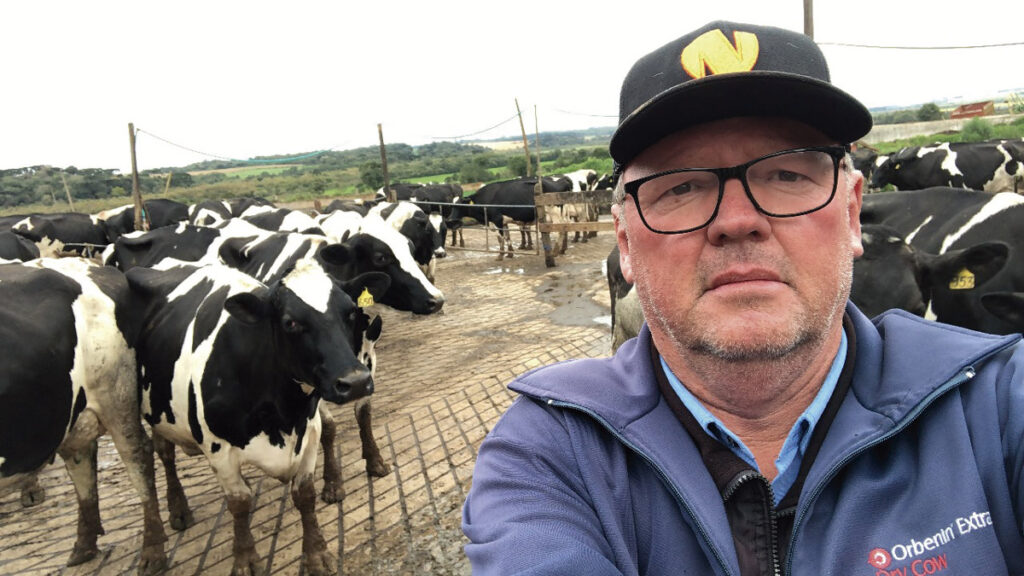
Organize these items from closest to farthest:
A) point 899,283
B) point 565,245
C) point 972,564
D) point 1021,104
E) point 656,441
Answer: point 972,564, point 656,441, point 899,283, point 565,245, point 1021,104

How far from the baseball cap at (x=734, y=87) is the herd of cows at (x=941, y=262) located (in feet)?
8.42

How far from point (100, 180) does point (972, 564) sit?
5191 centimetres

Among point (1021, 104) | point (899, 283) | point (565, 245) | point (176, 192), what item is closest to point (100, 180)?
point (176, 192)

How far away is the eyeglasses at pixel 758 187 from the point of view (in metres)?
1.26

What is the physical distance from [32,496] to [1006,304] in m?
6.74

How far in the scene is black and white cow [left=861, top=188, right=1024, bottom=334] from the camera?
3.53 meters

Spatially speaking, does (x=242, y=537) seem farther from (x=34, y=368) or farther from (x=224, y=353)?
(x=34, y=368)

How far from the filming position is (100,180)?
42.6 m

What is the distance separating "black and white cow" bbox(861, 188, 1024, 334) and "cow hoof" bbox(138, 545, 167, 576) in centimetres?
495

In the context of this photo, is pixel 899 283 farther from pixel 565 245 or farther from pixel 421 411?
pixel 565 245

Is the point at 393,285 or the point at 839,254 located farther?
the point at 393,285

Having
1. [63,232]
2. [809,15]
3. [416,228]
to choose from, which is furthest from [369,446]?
[63,232]

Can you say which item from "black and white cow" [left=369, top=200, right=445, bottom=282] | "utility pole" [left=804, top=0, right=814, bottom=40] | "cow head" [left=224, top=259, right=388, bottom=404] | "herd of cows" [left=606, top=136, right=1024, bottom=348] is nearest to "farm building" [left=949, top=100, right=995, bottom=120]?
"utility pole" [left=804, top=0, right=814, bottom=40]

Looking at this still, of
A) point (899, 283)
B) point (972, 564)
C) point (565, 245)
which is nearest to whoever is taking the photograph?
point (972, 564)
